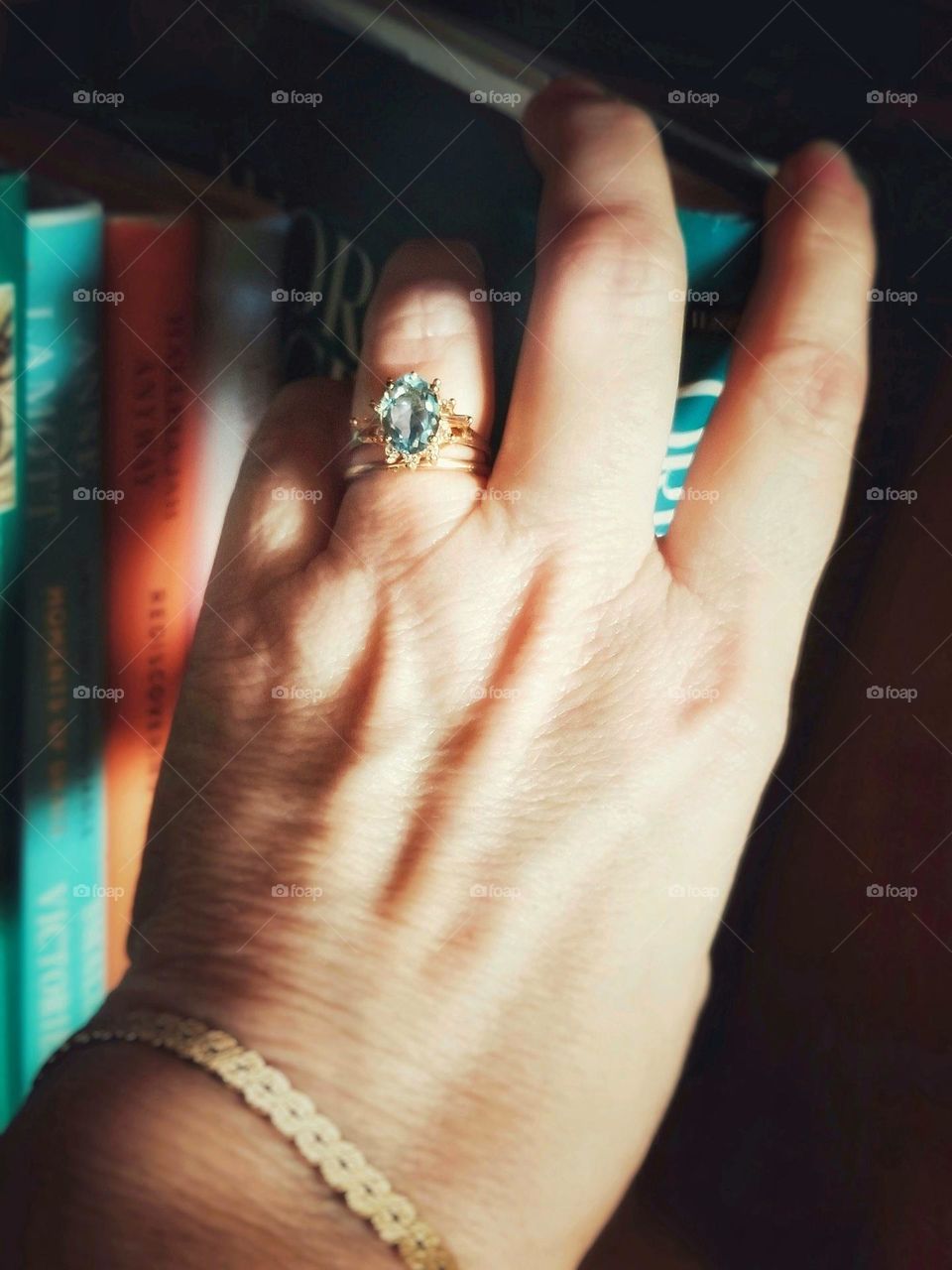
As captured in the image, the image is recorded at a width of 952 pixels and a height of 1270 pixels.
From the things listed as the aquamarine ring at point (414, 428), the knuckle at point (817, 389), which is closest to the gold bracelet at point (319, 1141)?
the aquamarine ring at point (414, 428)

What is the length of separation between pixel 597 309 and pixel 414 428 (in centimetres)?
10

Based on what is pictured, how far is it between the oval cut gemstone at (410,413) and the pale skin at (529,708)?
0.04 ft

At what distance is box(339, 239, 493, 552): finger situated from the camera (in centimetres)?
47

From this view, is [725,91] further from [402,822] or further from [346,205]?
[402,822]

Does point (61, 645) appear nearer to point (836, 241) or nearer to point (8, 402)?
point (8, 402)

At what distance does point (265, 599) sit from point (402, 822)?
133mm

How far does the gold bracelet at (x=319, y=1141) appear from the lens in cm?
40

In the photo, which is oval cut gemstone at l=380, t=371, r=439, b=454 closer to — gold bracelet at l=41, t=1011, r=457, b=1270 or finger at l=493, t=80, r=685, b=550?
finger at l=493, t=80, r=685, b=550

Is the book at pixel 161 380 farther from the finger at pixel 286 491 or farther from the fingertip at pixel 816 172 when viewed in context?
the fingertip at pixel 816 172

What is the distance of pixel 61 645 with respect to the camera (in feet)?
1.69

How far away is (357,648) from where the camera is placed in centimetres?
50

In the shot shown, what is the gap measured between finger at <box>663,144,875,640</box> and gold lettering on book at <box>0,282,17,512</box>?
312mm

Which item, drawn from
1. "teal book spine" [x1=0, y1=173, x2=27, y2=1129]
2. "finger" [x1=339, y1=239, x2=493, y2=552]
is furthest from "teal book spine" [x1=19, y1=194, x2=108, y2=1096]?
"finger" [x1=339, y1=239, x2=493, y2=552]

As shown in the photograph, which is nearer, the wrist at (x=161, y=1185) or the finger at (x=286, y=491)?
the wrist at (x=161, y=1185)
